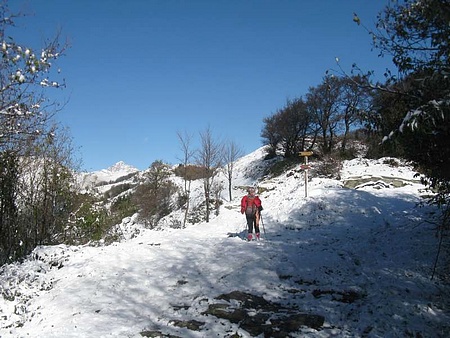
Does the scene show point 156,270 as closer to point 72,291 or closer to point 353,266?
point 72,291

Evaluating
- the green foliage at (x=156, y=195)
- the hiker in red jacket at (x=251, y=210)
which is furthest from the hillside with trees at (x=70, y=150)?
the green foliage at (x=156, y=195)

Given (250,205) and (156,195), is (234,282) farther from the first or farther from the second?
(156,195)

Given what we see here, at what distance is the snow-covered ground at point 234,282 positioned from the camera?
605 centimetres

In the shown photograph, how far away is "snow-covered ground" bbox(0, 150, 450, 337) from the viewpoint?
605 cm

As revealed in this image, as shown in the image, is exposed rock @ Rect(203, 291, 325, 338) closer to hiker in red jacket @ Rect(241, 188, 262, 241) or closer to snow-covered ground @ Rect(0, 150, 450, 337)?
snow-covered ground @ Rect(0, 150, 450, 337)

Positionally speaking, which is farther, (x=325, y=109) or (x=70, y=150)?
(x=325, y=109)

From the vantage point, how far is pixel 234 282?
8141mm

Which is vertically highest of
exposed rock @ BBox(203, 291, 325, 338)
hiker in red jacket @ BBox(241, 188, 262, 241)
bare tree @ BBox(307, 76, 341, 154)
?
bare tree @ BBox(307, 76, 341, 154)

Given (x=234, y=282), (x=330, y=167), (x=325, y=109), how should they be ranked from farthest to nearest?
(x=325, y=109) → (x=330, y=167) → (x=234, y=282)

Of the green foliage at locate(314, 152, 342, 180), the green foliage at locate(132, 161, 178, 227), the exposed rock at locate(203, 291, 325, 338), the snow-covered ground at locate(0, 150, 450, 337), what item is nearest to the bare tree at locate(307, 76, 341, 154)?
the green foliage at locate(314, 152, 342, 180)

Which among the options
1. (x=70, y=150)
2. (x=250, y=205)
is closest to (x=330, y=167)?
(x=250, y=205)

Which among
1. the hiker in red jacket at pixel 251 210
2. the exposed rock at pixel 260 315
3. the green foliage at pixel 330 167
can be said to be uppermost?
the green foliage at pixel 330 167

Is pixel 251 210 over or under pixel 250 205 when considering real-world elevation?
under

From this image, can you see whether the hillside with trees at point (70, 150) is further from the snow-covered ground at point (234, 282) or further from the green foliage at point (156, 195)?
the green foliage at point (156, 195)
